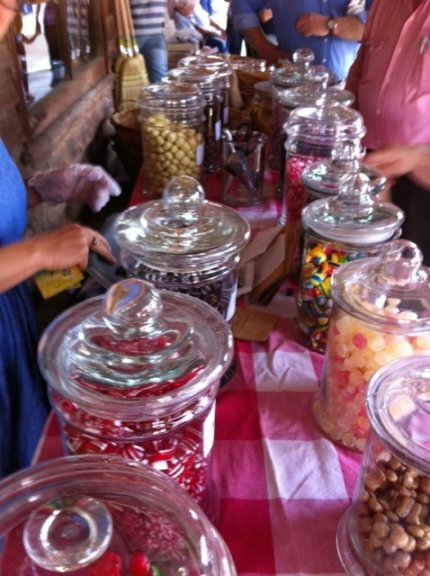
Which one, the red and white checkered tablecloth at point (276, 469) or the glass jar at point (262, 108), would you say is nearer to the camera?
the red and white checkered tablecloth at point (276, 469)

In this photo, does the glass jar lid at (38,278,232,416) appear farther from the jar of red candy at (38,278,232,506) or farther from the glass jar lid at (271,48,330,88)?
the glass jar lid at (271,48,330,88)

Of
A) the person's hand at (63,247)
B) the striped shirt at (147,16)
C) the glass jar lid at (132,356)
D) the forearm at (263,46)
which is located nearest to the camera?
the glass jar lid at (132,356)

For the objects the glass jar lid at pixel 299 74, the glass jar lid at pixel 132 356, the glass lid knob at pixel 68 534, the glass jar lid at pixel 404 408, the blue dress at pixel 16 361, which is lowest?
the blue dress at pixel 16 361

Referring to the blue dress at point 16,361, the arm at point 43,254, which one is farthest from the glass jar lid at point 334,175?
the blue dress at point 16,361

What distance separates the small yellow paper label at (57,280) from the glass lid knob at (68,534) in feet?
2.09

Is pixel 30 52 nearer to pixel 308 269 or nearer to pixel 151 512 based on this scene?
pixel 308 269

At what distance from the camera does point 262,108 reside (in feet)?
5.20

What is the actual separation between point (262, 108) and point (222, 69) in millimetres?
157

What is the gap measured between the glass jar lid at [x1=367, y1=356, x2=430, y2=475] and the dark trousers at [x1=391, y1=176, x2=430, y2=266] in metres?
1.00

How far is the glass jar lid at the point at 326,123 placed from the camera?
3.47 ft

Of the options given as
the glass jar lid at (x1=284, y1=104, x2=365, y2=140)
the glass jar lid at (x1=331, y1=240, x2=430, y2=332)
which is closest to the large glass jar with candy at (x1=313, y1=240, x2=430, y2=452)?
the glass jar lid at (x1=331, y1=240, x2=430, y2=332)

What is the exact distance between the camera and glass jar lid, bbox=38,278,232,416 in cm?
44

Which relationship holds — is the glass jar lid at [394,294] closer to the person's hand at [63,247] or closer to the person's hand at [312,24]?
the person's hand at [63,247]

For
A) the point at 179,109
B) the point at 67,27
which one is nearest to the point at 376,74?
the point at 179,109
